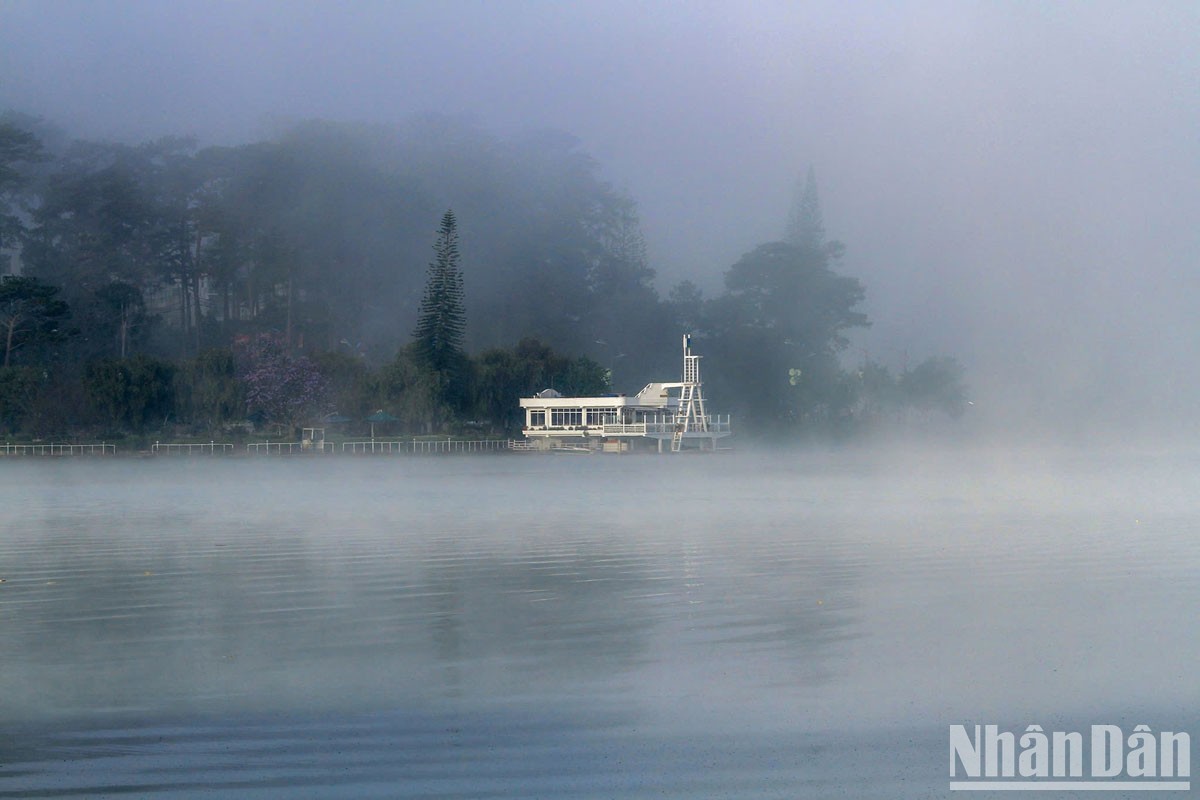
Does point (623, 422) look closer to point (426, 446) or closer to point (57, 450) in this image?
point (426, 446)

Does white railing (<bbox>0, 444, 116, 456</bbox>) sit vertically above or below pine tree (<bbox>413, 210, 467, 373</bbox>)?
below

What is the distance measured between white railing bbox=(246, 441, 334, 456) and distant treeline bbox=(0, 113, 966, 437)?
209cm

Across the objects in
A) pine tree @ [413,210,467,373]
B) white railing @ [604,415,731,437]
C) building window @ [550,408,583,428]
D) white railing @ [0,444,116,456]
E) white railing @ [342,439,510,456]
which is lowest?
white railing @ [342,439,510,456]

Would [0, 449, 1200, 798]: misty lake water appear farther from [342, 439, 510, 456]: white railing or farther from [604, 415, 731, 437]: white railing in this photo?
[604, 415, 731, 437]: white railing

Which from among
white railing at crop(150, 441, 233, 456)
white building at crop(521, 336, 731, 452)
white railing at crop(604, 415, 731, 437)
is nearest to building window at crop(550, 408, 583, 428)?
white building at crop(521, 336, 731, 452)

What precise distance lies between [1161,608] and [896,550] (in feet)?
16.9

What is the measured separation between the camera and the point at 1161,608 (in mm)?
11406

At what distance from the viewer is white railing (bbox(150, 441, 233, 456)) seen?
2340 inches

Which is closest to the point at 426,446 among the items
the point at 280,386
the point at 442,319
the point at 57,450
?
the point at 280,386

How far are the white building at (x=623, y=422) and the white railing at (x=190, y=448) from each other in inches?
635

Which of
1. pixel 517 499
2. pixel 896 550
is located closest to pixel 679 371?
pixel 517 499

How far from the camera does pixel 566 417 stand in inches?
2712

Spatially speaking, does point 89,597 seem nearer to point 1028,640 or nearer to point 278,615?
point 278,615

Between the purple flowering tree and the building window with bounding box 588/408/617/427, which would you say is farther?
the building window with bounding box 588/408/617/427
